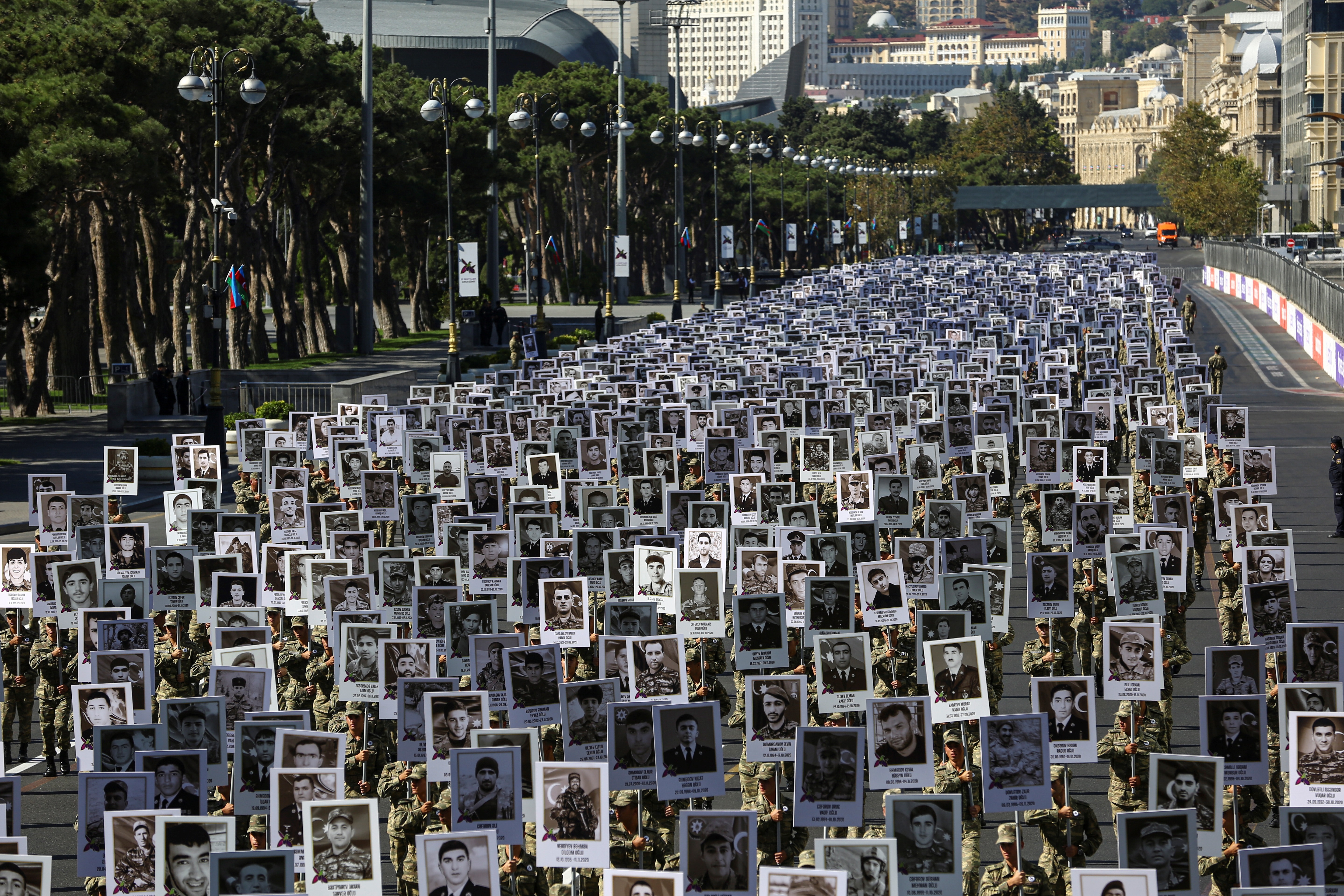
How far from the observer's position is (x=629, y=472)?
24594mm

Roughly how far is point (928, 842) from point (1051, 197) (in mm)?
179413

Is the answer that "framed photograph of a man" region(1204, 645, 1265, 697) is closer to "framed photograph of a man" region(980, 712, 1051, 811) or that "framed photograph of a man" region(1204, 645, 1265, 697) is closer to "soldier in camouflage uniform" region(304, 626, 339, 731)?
"framed photograph of a man" region(980, 712, 1051, 811)

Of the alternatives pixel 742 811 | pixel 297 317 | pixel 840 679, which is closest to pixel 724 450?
pixel 840 679

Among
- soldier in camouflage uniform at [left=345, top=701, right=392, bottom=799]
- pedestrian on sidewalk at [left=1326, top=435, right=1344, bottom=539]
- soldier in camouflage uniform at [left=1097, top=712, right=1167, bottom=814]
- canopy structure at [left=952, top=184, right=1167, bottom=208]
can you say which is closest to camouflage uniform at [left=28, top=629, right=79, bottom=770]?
soldier in camouflage uniform at [left=345, top=701, right=392, bottom=799]

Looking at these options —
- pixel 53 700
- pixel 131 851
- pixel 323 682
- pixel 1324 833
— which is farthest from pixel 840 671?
pixel 53 700

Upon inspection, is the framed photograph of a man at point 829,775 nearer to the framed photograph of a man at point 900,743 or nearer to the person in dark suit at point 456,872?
the framed photograph of a man at point 900,743

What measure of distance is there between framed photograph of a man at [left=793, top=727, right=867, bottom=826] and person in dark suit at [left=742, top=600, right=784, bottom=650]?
337 centimetres

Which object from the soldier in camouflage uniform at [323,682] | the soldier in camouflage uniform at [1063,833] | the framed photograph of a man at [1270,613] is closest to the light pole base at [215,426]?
the soldier in camouflage uniform at [323,682]

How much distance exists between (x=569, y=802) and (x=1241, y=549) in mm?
8218

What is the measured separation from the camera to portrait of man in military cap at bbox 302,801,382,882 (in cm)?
962

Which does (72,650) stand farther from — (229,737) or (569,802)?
(569,802)

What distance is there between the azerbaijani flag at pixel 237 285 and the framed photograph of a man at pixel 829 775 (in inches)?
1588

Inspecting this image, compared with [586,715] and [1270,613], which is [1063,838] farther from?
[1270,613]

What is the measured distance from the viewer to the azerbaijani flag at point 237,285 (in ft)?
Answer: 162
